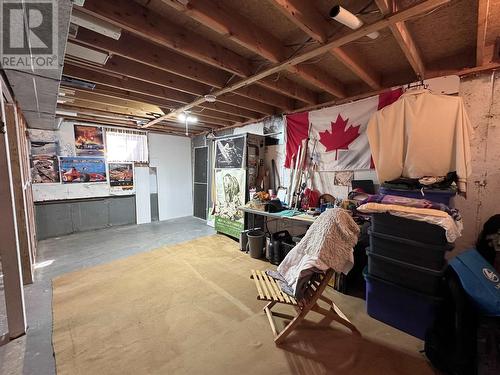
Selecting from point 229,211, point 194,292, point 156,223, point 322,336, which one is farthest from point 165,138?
point 322,336

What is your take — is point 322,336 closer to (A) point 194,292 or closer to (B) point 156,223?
(A) point 194,292

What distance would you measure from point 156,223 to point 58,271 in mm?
2939

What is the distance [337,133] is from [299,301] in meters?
2.49

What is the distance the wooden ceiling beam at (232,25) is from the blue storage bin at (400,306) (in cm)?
235

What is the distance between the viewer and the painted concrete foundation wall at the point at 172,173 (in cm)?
627

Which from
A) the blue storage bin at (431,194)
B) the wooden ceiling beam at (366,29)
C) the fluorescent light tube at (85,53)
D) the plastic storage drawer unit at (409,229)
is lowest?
the plastic storage drawer unit at (409,229)

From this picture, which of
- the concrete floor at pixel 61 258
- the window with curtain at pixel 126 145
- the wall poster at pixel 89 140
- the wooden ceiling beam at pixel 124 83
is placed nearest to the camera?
the concrete floor at pixel 61 258

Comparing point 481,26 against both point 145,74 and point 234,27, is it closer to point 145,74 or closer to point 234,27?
point 234,27

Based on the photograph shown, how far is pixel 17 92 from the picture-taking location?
2348 mm

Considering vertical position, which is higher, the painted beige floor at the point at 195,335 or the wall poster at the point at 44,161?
the wall poster at the point at 44,161

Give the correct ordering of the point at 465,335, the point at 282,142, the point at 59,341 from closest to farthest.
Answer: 1. the point at 465,335
2. the point at 59,341
3. the point at 282,142

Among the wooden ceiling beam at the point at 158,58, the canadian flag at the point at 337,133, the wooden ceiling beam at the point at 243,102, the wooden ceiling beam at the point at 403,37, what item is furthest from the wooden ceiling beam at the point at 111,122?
the wooden ceiling beam at the point at 403,37

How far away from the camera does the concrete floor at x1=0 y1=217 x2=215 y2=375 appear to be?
1729 millimetres

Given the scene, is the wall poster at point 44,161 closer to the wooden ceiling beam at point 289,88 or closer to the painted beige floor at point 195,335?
the painted beige floor at point 195,335
